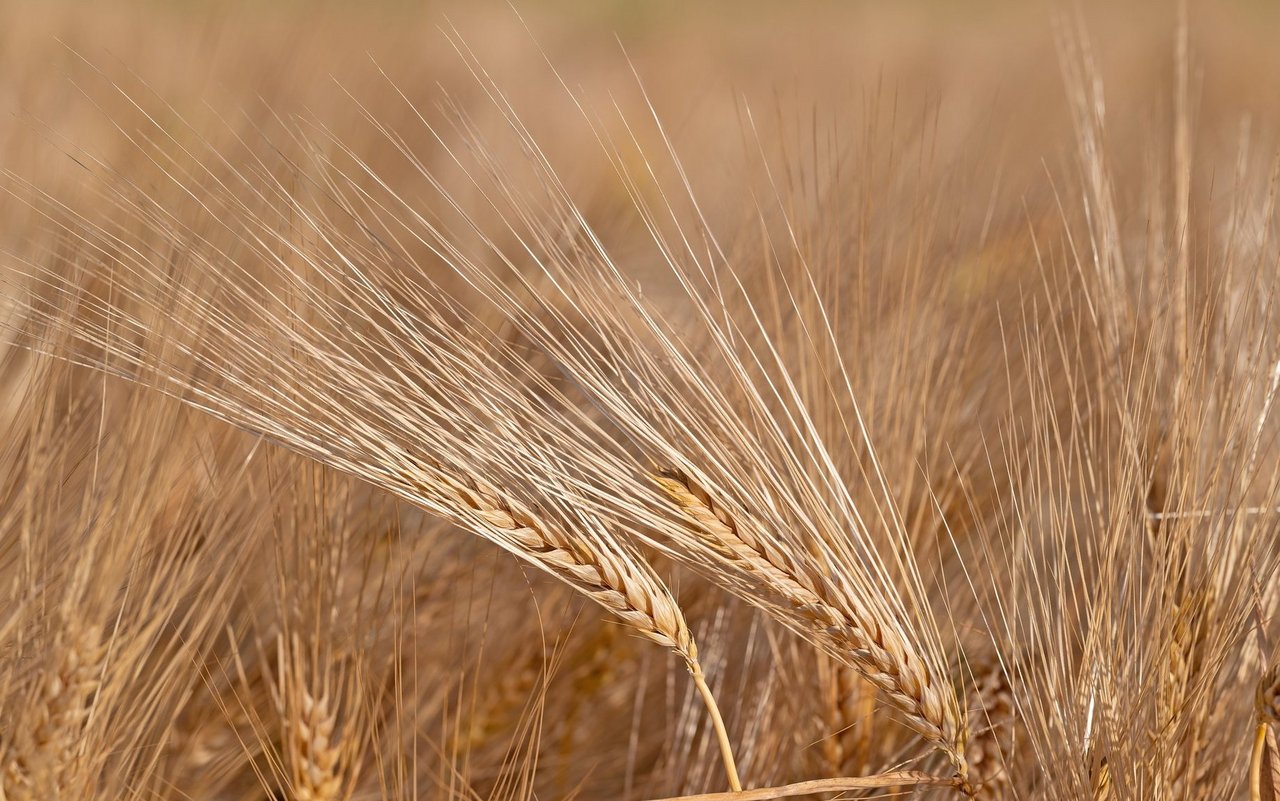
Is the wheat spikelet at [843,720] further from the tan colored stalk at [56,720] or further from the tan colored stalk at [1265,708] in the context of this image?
the tan colored stalk at [56,720]

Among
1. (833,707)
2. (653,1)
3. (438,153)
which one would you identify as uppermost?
(653,1)

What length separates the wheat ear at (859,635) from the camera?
635 millimetres

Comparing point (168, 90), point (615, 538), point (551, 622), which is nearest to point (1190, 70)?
point (168, 90)

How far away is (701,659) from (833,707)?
0.24 m

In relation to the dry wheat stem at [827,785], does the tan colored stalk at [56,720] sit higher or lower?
lower

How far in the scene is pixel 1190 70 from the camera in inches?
147

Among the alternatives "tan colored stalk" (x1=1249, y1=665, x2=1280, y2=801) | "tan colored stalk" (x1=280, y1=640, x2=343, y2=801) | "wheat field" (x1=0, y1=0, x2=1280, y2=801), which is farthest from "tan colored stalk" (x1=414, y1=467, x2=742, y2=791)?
"tan colored stalk" (x1=1249, y1=665, x2=1280, y2=801)

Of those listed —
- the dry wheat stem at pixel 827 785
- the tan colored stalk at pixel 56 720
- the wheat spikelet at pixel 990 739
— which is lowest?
the tan colored stalk at pixel 56 720

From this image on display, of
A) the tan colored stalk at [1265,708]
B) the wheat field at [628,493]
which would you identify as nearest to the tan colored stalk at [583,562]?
the wheat field at [628,493]

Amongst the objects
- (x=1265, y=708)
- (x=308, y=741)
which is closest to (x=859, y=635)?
(x=1265, y=708)

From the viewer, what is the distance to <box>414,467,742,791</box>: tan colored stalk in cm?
61

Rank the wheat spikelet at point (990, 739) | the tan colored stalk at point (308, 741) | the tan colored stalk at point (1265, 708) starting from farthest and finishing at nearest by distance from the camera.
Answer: the wheat spikelet at point (990, 739) → the tan colored stalk at point (308, 741) → the tan colored stalk at point (1265, 708)

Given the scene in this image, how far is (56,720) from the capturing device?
0.62 m

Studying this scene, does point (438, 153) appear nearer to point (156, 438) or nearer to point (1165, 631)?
point (156, 438)
